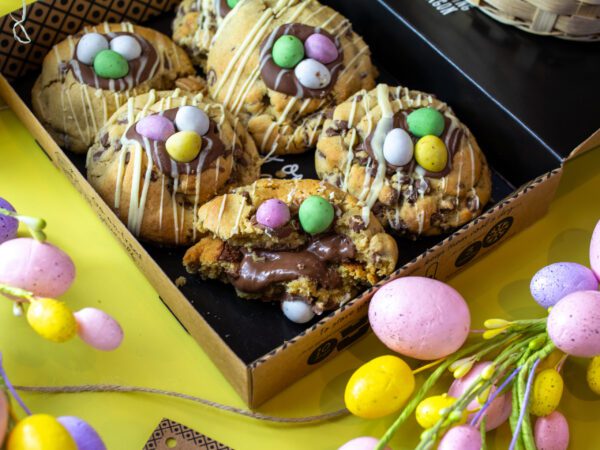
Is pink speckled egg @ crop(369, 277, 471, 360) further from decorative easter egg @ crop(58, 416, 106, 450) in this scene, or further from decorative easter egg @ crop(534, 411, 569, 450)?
decorative easter egg @ crop(58, 416, 106, 450)

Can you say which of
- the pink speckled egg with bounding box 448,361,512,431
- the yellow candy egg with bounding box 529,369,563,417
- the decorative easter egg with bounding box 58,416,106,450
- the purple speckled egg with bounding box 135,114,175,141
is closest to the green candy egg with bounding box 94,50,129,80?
the purple speckled egg with bounding box 135,114,175,141

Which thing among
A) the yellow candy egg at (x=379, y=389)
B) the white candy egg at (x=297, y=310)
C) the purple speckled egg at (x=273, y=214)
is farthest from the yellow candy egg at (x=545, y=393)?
the purple speckled egg at (x=273, y=214)

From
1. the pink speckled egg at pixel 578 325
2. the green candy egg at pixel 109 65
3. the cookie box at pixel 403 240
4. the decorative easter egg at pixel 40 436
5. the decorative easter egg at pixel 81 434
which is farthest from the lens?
the green candy egg at pixel 109 65

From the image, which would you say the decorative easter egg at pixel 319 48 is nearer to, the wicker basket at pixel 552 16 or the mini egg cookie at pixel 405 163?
the mini egg cookie at pixel 405 163

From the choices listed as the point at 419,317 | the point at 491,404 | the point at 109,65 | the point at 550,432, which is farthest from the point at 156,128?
the point at 550,432

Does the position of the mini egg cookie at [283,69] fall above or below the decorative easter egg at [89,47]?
above

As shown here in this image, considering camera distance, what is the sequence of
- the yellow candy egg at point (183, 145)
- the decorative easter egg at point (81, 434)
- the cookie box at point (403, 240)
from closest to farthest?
the decorative easter egg at point (81, 434)
the cookie box at point (403, 240)
the yellow candy egg at point (183, 145)
